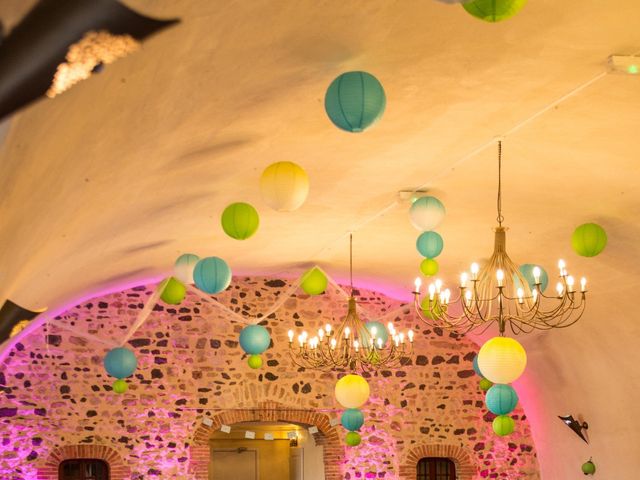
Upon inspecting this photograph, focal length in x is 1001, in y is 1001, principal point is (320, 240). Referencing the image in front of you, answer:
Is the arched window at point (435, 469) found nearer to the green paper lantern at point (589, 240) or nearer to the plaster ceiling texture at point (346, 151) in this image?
the plaster ceiling texture at point (346, 151)

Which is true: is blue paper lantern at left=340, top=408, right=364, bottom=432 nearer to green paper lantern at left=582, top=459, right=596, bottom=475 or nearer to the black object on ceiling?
green paper lantern at left=582, top=459, right=596, bottom=475

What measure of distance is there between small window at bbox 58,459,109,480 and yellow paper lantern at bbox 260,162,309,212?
6952mm

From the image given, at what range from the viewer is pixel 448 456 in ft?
40.1

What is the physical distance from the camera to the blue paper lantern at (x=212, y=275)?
23.8 feet

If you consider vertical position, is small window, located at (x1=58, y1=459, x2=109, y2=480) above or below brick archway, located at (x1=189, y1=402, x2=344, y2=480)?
below

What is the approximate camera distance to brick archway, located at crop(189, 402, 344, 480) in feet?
37.1

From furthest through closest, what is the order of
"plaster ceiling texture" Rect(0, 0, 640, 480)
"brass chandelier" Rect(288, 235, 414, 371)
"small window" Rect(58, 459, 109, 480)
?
"small window" Rect(58, 459, 109, 480)
"brass chandelier" Rect(288, 235, 414, 371)
"plaster ceiling texture" Rect(0, 0, 640, 480)

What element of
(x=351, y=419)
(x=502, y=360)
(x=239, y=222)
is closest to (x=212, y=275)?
(x=239, y=222)

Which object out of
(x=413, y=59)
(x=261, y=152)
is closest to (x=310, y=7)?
(x=413, y=59)

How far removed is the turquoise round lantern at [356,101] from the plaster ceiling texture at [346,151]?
1.11ft

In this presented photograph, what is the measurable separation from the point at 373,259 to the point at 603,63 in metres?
5.64

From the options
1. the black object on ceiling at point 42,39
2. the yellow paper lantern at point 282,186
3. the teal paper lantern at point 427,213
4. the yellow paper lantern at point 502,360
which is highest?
the teal paper lantern at point 427,213

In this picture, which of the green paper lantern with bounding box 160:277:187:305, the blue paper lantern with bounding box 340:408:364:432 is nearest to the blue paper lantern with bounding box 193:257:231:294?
the green paper lantern with bounding box 160:277:187:305

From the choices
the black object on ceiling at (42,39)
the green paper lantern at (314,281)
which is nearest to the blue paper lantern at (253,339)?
the green paper lantern at (314,281)
